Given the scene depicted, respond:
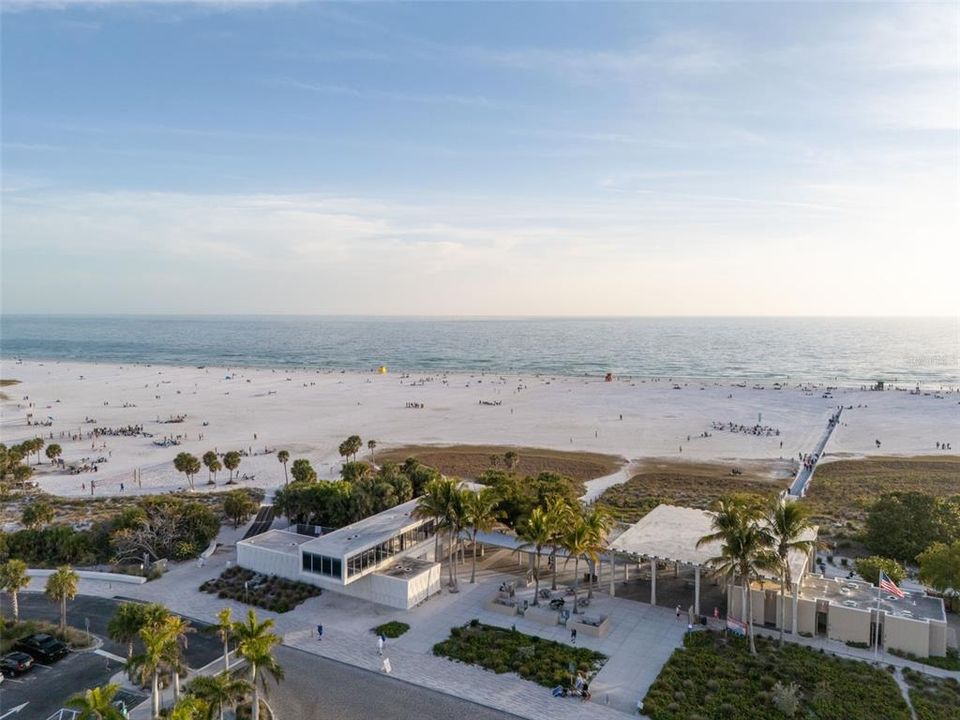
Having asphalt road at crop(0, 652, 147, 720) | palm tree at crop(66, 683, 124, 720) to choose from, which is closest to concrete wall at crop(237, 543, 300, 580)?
asphalt road at crop(0, 652, 147, 720)

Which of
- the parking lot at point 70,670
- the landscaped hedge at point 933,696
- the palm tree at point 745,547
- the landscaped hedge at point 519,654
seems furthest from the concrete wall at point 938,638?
the parking lot at point 70,670

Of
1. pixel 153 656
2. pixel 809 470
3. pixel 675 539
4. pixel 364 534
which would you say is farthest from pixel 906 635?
pixel 809 470

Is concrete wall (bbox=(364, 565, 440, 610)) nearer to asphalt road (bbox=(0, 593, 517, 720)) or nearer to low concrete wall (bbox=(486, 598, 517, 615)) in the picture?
low concrete wall (bbox=(486, 598, 517, 615))

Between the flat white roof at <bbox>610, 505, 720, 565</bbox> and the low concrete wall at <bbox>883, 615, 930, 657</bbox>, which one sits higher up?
the flat white roof at <bbox>610, 505, 720, 565</bbox>

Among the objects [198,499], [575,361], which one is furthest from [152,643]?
[575,361]

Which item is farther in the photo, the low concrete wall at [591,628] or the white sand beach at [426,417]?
the white sand beach at [426,417]

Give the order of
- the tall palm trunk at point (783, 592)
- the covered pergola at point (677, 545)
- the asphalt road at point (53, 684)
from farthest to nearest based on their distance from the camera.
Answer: the covered pergola at point (677, 545) → the tall palm trunk at point (783, 592) → the asphalt road at point (53, 684)

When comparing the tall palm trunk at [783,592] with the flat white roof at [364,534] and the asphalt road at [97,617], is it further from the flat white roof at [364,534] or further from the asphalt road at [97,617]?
the asphalt road at [97,617]
